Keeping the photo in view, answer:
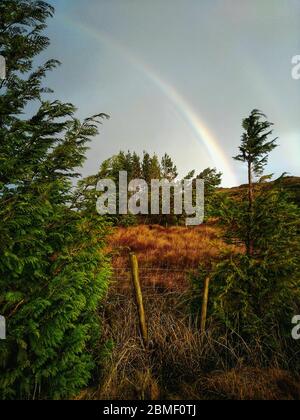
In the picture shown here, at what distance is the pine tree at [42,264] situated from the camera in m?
3.19

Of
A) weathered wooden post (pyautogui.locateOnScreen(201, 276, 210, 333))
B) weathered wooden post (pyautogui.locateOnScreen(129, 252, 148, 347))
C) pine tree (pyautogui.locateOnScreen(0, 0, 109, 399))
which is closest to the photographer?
pine tree (pyautogui.locateOnScreen(0, 0, 109, 399))

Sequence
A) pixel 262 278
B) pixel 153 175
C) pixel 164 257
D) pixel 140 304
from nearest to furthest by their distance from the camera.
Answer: pixel 140 304 → pixel 262 278 → pixel 164 257 → pixel 153 175

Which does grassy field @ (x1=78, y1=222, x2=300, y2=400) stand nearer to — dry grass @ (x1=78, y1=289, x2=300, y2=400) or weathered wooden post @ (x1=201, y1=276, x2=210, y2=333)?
dry grass @ (x1=78, y1=289, x2=300, y2=400)

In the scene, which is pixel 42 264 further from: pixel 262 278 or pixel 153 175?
pixel 153 175

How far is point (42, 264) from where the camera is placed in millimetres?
3494

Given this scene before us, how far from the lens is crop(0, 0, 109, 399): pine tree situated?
3.19m

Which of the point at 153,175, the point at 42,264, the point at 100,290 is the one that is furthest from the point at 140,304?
the point at 153,175

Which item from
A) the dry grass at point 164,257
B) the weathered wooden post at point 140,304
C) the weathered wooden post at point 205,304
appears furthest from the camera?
the dry grass at point 164,257

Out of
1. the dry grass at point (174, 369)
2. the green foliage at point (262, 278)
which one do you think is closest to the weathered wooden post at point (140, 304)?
the dry grass at point (174, 369)

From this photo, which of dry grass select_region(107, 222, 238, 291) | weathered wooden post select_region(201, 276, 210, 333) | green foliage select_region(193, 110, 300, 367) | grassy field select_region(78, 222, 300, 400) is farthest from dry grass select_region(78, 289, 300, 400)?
dry grass select_region(107, 222, 238, 291)

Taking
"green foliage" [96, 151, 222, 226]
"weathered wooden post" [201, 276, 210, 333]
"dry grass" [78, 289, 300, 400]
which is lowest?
"dry grass" [78, 289, 300, 400]

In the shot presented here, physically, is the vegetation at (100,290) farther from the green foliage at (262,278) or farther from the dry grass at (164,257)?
the dry grass at (164,257)
